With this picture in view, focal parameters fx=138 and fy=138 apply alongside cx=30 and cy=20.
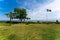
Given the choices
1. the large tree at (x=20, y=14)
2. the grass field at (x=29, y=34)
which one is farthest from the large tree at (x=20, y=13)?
the grass field at (x=29, y=34)

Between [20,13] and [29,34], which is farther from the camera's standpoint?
[20,13]

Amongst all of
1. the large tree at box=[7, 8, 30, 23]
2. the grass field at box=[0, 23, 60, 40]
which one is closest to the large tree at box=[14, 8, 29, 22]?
the large tree at box=[7, 8, 30, 23]

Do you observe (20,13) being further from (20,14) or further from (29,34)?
(29,34)

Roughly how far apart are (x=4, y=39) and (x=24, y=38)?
142 inches

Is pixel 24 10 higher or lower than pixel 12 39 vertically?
higher

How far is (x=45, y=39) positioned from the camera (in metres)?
24.6

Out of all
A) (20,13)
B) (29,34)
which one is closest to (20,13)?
(20,13)

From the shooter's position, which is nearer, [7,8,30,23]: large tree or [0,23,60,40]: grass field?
[0,23,60,40]: grass field

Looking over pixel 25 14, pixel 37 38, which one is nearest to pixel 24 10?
pixel 25 14

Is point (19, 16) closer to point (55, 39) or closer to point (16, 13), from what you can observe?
point (16, 13)

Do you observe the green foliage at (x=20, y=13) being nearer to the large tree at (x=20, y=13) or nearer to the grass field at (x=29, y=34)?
the large tree at (x=20, y=13)

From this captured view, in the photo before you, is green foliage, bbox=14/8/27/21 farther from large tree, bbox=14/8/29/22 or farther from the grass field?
the grass field

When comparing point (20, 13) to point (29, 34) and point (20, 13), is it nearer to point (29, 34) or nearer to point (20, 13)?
point (20, 13)

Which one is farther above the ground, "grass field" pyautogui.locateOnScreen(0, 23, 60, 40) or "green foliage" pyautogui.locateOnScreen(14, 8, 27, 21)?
"green foliage" pyautogui.locateOnScreen(14, 8, 27, 21)
